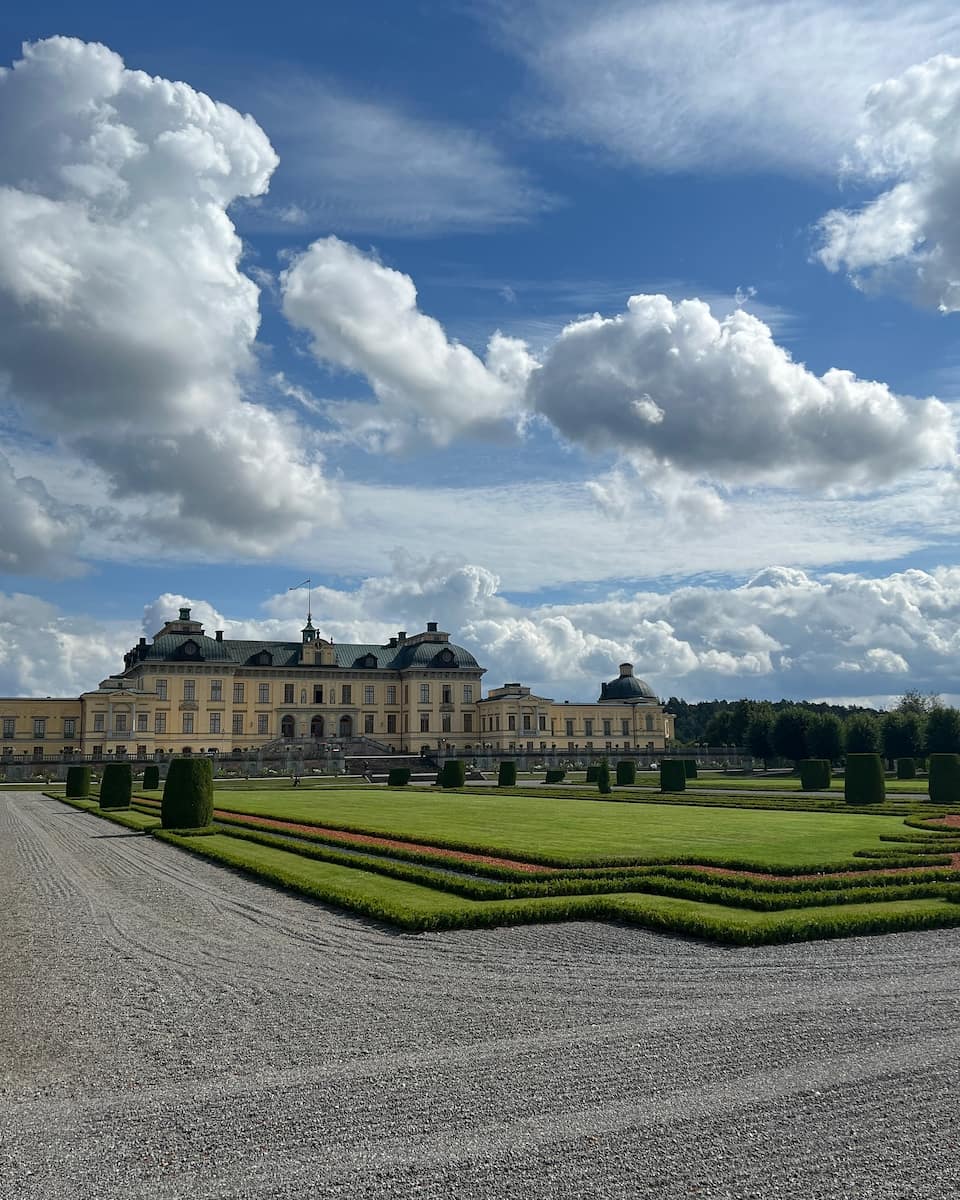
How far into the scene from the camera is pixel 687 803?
1517 inches

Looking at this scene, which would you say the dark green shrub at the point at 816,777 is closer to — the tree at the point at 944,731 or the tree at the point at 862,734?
the tree at the point at 944,731

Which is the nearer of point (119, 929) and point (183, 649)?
point (119, 929)

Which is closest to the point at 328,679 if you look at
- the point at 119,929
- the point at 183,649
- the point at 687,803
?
the point at 183,649

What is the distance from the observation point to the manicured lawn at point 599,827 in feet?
64.2

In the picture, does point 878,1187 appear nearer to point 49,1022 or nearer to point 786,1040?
point 786,1040

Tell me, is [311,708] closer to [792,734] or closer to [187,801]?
[792,734]

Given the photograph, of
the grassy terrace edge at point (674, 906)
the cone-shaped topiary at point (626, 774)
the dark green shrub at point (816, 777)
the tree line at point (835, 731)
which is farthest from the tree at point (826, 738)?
the grassy terrace edge at point (674, 906)

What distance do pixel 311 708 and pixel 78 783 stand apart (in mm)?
46918

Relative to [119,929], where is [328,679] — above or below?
above

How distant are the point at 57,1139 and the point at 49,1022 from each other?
9.44 feet

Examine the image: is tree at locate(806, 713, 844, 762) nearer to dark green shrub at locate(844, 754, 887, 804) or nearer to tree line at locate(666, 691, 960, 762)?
tree line at locate(666, 691, 960, 762)

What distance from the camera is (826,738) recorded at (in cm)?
7769

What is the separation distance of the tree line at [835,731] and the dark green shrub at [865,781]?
24.8 m

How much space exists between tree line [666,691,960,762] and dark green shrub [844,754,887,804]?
976 inches
